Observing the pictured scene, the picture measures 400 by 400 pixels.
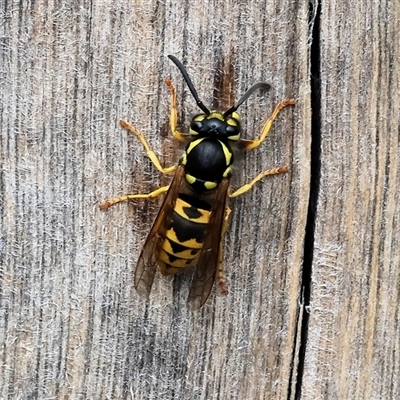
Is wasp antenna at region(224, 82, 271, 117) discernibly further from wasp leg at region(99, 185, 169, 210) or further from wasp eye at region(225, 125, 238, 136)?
wasp leg at region(99, 185, 169, 210)

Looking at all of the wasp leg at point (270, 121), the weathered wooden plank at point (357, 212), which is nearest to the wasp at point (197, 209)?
the wasp leg at point (270, 121)

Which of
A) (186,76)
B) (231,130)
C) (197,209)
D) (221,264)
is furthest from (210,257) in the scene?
(186,76)

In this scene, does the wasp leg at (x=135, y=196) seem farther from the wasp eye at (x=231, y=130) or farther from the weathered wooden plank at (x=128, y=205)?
the wasp eye at (x=231, y=130)

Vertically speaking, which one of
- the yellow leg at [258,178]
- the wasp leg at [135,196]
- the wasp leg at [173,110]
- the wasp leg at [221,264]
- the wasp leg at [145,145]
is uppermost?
the wasp leg at [173,110]

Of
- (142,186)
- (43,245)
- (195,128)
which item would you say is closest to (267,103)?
(195,128)

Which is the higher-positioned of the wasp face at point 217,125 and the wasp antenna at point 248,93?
the wasp antenna at point 248,93

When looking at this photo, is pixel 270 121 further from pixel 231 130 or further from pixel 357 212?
pixel 357 212

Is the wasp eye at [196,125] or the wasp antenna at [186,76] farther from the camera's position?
the wasp eye at [196,125]
